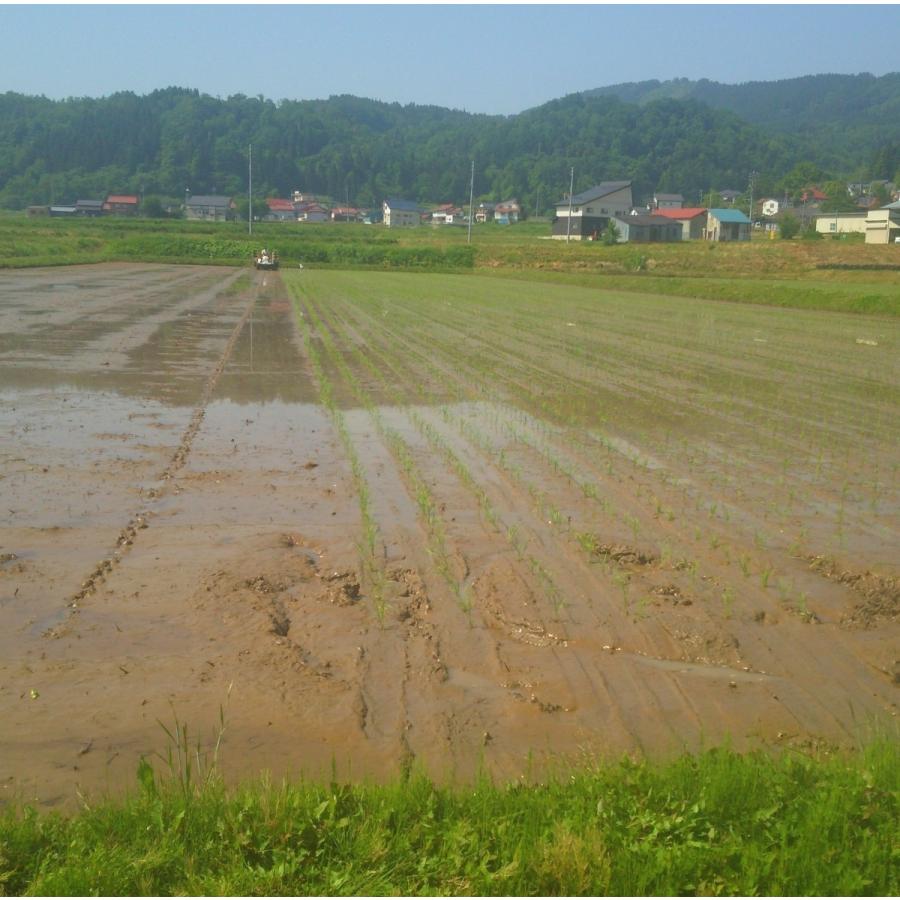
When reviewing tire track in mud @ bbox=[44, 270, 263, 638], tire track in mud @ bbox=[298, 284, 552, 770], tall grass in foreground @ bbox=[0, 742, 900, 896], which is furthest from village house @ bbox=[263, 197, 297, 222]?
tall grass in foreground @ bbox=[0, 742, 900, 896]

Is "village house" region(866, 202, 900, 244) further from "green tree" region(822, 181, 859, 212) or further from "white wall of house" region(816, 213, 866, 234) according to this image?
"green tree" region(822, 181, 859, 212)

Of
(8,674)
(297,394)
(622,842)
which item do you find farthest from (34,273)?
(622,842)

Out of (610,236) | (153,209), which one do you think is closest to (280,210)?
(153,209)

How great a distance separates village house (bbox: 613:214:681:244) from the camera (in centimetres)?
7194

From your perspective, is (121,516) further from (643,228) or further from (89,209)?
(89,209)

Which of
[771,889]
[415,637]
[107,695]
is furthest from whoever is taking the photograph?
[415,637]

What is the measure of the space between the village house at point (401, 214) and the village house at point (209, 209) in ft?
56.2

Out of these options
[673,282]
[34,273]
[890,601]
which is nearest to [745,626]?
[890,601]

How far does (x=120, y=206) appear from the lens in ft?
331

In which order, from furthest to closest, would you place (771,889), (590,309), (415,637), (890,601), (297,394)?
(590,309) < (297,394) < (890,601) < (415,637) < (771,889)

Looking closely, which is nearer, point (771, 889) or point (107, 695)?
point (771, 889)

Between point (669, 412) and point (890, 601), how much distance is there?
6.40 metres

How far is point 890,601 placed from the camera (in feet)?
18.5

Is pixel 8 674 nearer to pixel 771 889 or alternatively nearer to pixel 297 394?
pixel 771 889
